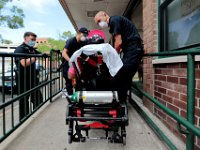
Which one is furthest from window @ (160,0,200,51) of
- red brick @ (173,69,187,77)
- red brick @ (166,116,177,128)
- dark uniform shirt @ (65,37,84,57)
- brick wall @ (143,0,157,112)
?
dark uniform shirt @ (65,37,84,57)

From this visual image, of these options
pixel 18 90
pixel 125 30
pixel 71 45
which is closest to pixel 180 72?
pixel 125 30

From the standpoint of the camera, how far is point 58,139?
2689 mm

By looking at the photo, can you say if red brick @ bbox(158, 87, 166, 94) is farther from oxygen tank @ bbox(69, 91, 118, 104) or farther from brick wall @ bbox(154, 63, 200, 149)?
oxygen tank @ bbox(69, 91, 118, 104)

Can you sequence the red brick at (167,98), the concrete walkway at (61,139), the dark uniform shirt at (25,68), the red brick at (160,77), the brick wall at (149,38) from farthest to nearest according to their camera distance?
the brick wall at (149,38)
the dark uniform shirt at (25,68)
the red brick at (160,77)
the red brick at (167,98)
the concrete walkway at (61,139)

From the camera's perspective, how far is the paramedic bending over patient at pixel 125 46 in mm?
2615

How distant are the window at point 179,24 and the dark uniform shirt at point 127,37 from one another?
595 mm

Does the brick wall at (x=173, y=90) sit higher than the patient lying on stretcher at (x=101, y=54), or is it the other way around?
the patient lying on stretcher at (x=101, y=54)

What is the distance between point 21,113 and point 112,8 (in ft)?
17.7

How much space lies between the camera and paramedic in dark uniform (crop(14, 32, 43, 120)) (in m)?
3.32

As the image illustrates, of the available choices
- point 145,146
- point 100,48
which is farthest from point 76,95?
point 145,146

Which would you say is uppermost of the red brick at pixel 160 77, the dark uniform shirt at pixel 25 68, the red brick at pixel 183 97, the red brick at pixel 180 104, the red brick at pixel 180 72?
the dark uniform shirt at pixel 25 68

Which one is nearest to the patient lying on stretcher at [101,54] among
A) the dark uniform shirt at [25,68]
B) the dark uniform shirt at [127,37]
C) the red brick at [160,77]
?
the dark uniform shirt at [127,37]

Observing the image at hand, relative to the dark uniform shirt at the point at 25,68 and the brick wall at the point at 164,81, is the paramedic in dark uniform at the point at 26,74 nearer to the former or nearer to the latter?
the dark uniform shirt at the point at 25,68

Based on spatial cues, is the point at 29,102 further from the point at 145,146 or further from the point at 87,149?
the point at 145,146
